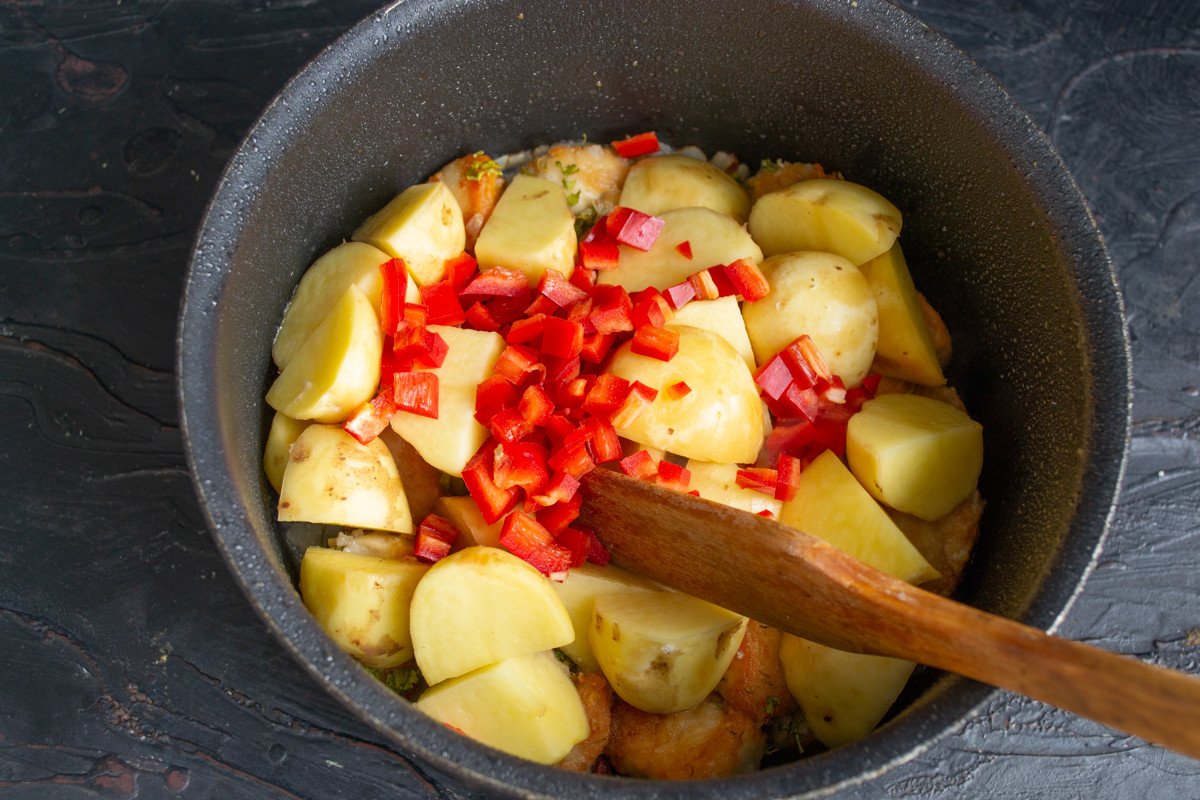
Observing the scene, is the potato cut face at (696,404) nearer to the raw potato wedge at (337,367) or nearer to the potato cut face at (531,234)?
the potato cut face at (531,234)

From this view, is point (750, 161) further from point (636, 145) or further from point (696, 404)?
point (696, 404)

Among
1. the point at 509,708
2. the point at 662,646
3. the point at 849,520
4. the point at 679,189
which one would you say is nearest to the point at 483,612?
the point at 509,708

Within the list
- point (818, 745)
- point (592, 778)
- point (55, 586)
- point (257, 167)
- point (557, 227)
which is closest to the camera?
point (592, 778)

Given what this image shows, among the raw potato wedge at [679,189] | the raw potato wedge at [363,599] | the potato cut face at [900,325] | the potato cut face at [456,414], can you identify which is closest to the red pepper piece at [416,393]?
the potato cut face at [456,414]

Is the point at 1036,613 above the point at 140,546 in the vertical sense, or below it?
above

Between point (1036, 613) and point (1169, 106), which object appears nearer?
point (1036, 613)

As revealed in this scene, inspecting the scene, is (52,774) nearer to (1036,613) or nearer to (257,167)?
(257,167)

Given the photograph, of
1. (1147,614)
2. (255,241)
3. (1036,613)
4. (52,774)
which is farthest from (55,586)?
(1147,614)

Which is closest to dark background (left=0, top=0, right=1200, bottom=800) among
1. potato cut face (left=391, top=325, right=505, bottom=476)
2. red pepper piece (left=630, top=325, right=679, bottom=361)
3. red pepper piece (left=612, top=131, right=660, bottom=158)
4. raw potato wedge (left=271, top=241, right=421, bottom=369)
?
raw potato wedge (left=271, top=241, right=421, bottom=369)

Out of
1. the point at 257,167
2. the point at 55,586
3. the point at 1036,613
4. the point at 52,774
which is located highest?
the point at 257,167
